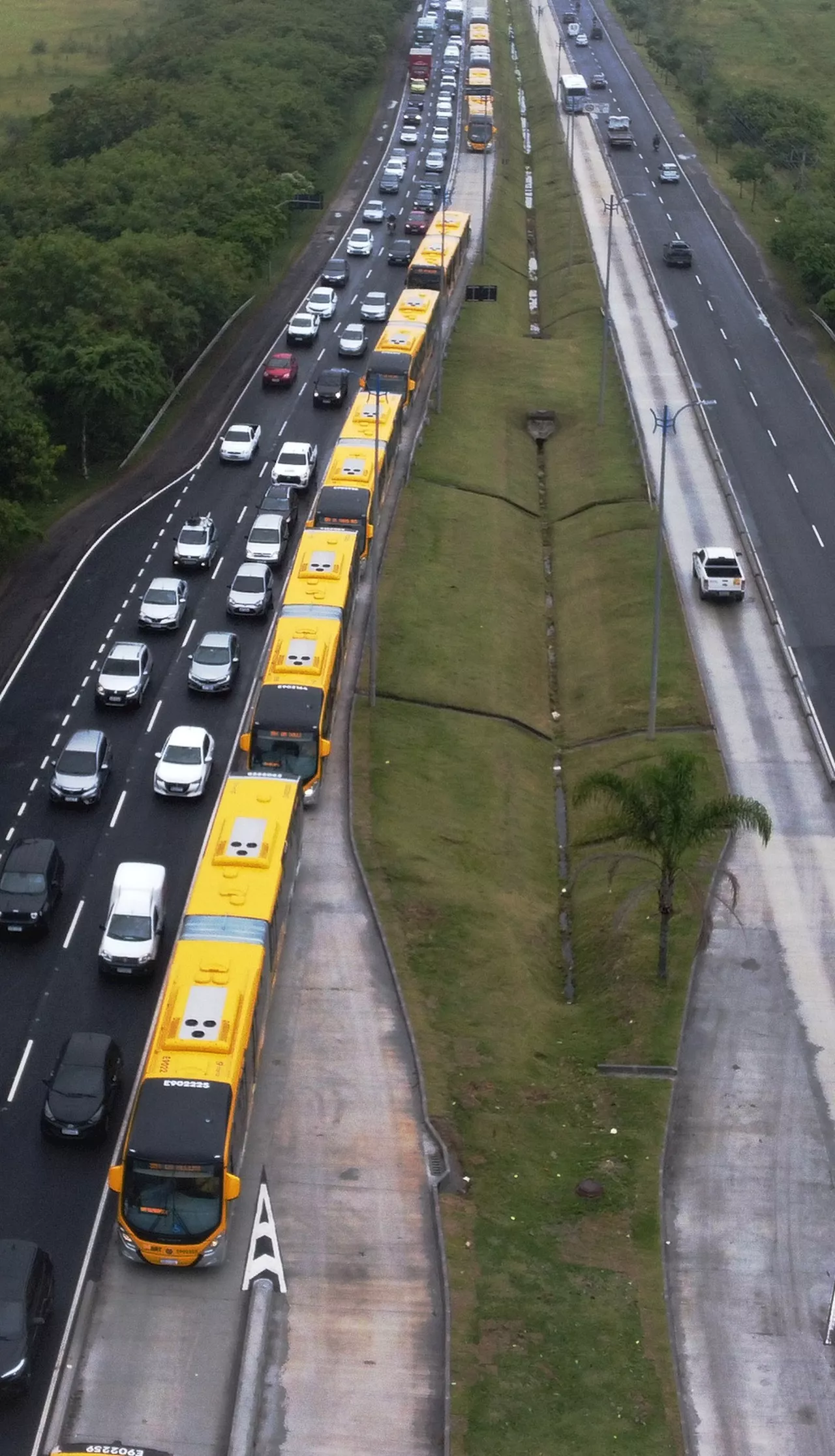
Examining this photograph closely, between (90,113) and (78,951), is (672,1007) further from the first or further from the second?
(90,113)

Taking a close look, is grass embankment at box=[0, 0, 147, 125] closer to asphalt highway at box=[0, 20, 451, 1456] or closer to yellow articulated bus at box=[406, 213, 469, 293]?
yellow articulated bus at box=[406, 213, 469, 293]

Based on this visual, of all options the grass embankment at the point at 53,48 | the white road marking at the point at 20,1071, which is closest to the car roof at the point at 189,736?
the white road marking at the point at 20,1071

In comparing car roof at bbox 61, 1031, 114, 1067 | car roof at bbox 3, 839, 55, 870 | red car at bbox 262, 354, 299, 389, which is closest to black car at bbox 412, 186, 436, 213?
red car at bbox 262, 354, 299, 389

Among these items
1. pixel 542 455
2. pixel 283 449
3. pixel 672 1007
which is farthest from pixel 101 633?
pixel 542 455

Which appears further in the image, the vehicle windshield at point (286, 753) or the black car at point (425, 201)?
the black car at point (425, 201)

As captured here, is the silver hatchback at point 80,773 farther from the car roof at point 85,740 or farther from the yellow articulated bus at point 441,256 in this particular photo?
the yellow articulated bus at point 441,256
